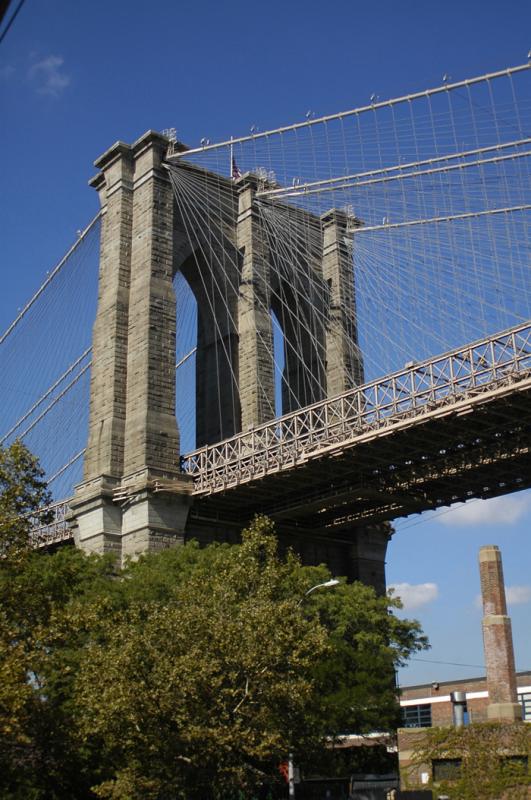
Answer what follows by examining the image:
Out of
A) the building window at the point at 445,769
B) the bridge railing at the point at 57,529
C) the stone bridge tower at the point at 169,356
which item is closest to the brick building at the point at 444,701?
the stone bridge tower at the point at 169,356

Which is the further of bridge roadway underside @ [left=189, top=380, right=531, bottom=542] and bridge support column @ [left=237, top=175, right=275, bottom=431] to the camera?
bridge support column @ [left=237, top=175, right=275, bottom=431]

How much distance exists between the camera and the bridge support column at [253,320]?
52.2 metres

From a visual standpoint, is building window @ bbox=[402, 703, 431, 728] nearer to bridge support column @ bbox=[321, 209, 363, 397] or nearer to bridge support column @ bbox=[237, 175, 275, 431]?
bridge support column @ bbox=[321, 209, 363, 397]

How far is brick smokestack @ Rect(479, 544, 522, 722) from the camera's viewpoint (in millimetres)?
38281

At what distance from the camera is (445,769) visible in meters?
30.2

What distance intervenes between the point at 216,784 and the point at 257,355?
32395 mm

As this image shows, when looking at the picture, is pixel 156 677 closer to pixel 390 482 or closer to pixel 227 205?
pixel 390 482

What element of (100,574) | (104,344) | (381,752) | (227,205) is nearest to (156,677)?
(100,574)

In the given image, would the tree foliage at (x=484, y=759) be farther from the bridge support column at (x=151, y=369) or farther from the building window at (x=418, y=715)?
the building window at (x=418, y=715)

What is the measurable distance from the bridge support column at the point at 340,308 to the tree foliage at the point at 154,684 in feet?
99.9

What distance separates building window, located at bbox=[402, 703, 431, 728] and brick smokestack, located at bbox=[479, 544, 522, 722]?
23.9m

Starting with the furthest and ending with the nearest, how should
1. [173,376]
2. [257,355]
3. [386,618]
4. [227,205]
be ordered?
[227,205] < [257,355] < [173,376] < [386,618]

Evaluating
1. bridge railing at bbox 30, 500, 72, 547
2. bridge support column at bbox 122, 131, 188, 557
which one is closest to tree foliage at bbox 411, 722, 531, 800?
bridge support column at bbox 122, 131, 188, 557

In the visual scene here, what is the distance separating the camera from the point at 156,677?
73.3 feet
